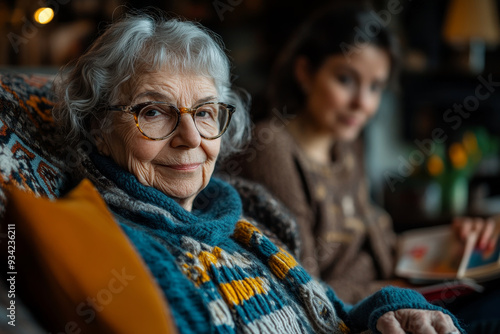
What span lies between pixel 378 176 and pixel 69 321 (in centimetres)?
299

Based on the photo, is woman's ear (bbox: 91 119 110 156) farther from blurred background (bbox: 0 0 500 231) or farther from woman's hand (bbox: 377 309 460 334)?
blurred background (bbox: 0 0 500 231)

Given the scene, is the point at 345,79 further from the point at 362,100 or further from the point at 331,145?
the point at 331,145

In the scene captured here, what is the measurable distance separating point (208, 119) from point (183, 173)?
125 mm

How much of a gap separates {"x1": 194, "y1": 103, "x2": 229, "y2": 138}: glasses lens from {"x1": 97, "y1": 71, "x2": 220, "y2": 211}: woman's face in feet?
0.07

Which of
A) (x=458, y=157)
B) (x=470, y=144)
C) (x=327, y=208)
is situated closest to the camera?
(x=327, y=208)

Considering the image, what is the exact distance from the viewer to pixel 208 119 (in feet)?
3.30

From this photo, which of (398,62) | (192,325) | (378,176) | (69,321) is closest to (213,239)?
(192,325)

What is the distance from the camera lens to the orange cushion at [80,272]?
63 cm

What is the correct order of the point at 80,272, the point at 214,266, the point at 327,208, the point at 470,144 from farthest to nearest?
the point at 470,144 < the point at 327,208 < the point at 214,266 < the point at 80,272

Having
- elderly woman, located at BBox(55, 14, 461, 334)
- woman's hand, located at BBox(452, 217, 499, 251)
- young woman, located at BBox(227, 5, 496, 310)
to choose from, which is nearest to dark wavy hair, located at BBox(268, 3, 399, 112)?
young woman, located at BBox(227, 5, 496, 310)

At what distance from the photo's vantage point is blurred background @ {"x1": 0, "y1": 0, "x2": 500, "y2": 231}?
3.01m

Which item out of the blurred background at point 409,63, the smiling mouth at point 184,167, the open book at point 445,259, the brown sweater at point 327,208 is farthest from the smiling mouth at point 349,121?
the blurred background at point 409,63

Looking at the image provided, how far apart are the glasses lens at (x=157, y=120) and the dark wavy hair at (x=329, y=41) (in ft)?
3.23

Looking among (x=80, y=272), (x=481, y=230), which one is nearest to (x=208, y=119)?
(x=80, y=272)
